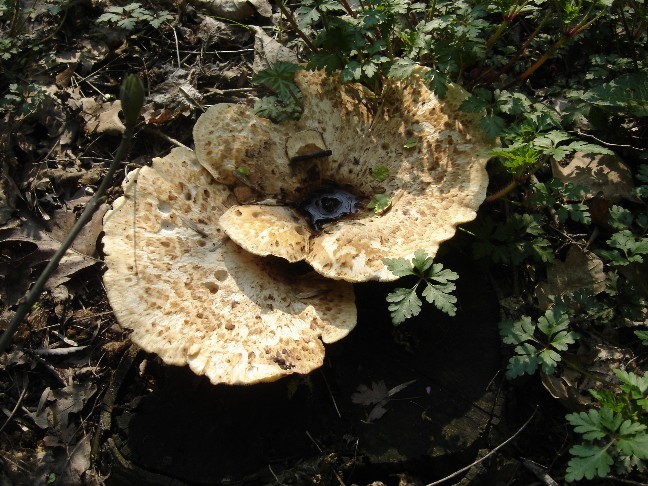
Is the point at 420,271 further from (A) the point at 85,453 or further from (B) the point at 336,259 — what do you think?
(A) the point at 85,453

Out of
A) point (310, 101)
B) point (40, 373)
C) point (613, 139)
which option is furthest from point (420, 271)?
point (40, 373)

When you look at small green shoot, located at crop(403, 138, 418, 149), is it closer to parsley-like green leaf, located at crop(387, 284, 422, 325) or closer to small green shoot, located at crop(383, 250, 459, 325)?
small green shoot, located at crop(383, 250, 459, 325)

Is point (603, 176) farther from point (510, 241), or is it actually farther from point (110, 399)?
point (110, 399)

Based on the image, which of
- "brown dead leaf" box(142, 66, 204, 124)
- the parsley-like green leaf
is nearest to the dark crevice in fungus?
the parsley-like green leaf

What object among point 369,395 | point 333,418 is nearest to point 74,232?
point 333,418

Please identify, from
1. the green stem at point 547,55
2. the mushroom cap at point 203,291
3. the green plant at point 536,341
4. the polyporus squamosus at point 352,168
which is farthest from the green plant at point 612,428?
the green stem at point 547,55

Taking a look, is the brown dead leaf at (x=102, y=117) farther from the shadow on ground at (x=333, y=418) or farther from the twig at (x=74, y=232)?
the twig at (x=74, y=232)

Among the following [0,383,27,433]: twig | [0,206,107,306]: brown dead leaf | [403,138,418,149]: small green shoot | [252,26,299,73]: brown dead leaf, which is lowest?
[0,383,27,433]: twig
